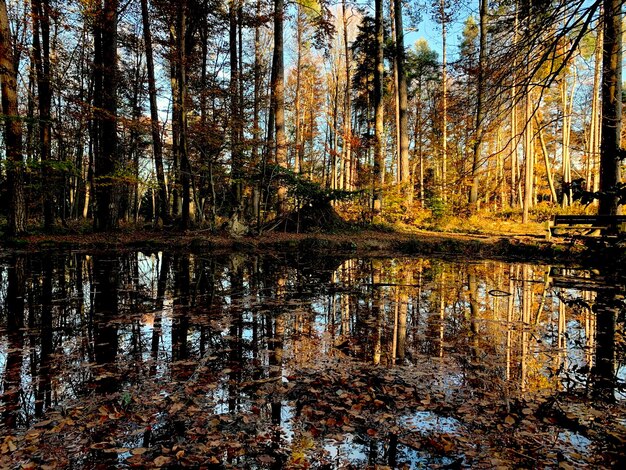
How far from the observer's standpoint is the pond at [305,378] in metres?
2.37

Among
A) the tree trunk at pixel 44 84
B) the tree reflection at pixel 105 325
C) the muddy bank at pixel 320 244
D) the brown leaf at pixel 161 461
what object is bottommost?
the brown leaf at pixel 161 461

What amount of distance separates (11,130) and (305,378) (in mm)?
12311

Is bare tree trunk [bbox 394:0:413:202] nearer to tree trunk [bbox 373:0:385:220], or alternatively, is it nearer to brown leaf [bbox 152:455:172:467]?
tree trunk [bbox 373:0:385:220]

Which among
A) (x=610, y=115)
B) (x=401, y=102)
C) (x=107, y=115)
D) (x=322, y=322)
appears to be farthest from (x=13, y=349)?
(x=401, y=102)

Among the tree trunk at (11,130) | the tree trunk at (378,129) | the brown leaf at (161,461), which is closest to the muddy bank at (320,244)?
the tree trunk at (11,130)

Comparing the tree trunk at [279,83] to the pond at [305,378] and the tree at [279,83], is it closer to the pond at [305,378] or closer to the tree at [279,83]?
the tree at [279,83]

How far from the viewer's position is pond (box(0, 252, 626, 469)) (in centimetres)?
237

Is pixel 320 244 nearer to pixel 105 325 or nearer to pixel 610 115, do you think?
pixel 610 115

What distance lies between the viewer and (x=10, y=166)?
9.95m

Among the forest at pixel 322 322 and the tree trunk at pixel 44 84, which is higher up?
the tree trunk at pixel 44 84

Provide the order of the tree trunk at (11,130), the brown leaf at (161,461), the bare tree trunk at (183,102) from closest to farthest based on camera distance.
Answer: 1. the brown leaf at (161,461)
2. the tree trunk at (11,130)
3. the bare tree trunk at (183,102)

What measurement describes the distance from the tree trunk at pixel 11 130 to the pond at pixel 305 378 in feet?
18.4

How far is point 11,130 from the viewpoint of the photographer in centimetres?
1077

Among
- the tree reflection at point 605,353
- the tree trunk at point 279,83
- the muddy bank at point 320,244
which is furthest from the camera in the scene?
the tree trunk at point 279,83
